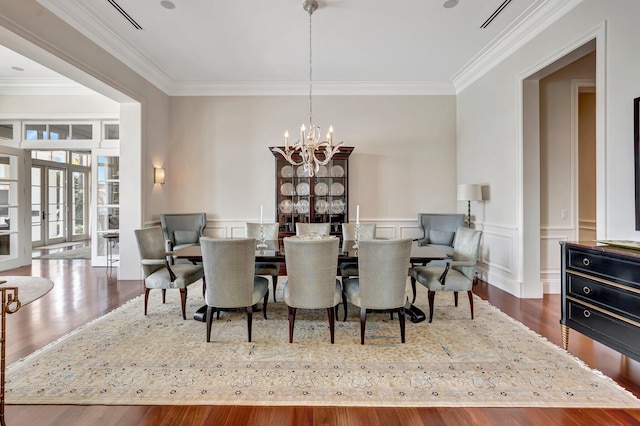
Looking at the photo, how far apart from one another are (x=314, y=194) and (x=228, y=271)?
2.79 m

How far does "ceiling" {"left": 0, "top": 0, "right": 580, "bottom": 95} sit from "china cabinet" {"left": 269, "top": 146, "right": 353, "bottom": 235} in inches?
56.4

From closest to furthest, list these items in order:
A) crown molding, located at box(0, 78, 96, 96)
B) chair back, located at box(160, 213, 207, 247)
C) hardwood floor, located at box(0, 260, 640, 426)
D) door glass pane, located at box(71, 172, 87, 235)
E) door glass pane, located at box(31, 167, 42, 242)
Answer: hardwood floor, located at box(0, 260, 640, 426) → chair back, located at box(160, 213, 207, 247) → crown molding, located at box(0, 78, 96, 96) → door glass pane, located at box(31, 167, 42, 242) → door glass pane, located at box(71, 172, 87, 235)

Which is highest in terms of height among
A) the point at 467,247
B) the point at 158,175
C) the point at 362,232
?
the point at 158,175

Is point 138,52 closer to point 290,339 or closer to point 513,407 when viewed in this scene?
point 290,339

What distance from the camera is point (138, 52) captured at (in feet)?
13.7

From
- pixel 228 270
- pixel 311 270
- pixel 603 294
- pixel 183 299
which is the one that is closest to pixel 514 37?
pixel 603 294

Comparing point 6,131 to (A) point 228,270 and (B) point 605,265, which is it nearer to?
(A) point 228,270

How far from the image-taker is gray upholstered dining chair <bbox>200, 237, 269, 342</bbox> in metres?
2.48

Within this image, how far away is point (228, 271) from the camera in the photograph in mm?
2521

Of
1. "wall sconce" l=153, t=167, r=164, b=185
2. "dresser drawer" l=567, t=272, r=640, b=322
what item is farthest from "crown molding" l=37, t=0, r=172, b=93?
"dresser drawer" l=567, t=272, r=640, b=322

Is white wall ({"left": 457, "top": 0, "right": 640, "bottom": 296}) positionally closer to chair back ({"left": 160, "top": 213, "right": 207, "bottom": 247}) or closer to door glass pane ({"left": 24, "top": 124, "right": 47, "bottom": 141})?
chair back ({"left": 160, "top": 213, "right": 207, "bottom": 247})

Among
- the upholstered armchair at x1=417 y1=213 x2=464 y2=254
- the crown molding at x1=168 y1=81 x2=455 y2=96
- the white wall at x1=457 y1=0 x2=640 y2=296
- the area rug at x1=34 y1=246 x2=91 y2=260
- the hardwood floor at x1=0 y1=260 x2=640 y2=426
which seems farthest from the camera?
A: the area rug at x1=34 y1=246 x2=91 y2=260

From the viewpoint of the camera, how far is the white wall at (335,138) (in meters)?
5.34

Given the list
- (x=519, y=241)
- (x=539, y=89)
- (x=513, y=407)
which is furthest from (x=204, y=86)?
(x=513, y=407)
